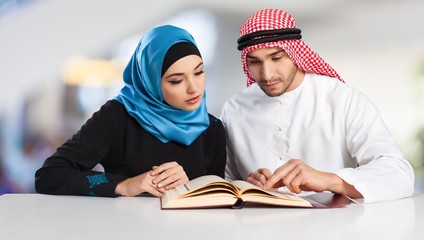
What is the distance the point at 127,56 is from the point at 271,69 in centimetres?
416

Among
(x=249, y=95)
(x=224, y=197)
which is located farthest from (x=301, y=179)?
(x=249, y=95)

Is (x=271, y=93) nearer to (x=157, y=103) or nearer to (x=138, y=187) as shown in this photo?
(x=157, y=103)

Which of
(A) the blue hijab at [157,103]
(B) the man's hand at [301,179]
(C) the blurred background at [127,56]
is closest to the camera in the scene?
(B) the man's hand at [301,179]

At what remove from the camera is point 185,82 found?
2078 millimetres

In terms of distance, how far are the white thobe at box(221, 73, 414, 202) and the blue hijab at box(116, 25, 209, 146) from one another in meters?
0.24

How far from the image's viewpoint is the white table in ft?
4.00

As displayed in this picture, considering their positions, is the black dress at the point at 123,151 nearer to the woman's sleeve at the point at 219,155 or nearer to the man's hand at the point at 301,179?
the woman's sleeve at the point at 219,155

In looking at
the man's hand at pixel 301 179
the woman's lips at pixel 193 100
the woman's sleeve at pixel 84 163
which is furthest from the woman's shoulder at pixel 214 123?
the man's hand at pixel 301 179

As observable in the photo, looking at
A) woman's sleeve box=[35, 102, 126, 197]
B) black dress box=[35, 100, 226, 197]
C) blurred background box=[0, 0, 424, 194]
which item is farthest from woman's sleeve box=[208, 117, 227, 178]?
blurred background box=[0, 0, 424, 194]

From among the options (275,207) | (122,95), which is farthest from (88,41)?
(275,207)

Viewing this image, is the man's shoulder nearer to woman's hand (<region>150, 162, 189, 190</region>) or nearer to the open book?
woman's hand (<region>150, 162, 189, 190</region>)

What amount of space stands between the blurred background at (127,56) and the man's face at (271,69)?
3688mm

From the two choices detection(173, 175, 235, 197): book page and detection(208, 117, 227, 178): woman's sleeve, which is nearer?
detection(173, 175, 235, 197): book page

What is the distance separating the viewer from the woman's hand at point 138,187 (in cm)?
178
